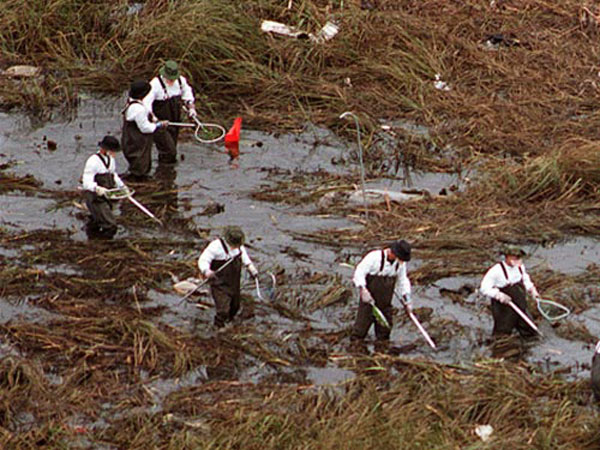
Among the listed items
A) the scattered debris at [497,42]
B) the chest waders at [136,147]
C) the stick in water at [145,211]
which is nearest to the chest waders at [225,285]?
the stick in water at [145,211]

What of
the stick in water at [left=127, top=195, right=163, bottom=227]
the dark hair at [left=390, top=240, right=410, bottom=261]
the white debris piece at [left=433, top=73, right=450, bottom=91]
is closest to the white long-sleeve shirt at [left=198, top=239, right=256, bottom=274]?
the dark hair at [left=390, top=240, right=410, bottom=261]

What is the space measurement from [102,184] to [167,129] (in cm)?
265

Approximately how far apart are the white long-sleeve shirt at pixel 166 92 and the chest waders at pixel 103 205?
223 centimetres

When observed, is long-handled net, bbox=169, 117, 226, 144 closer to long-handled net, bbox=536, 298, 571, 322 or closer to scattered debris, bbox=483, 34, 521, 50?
scattered debris, bbox=483, 34, 521, 50

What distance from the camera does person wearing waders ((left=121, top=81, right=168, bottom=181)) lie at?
16.5m

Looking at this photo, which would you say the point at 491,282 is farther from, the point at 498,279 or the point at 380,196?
the point at 380,196

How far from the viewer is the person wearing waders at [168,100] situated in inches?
666

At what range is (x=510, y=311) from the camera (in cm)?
1292

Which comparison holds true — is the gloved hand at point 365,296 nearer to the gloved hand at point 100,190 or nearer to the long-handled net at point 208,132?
the gloved hand at point 100,190

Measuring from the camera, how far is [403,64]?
1983 cm

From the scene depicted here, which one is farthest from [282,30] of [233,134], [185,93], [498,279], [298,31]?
[498,279]

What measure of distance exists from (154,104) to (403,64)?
435 cm

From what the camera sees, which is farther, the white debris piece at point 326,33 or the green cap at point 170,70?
the white debris piece at point 326,33

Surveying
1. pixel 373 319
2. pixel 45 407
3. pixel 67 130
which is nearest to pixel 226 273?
pixel 373 319
